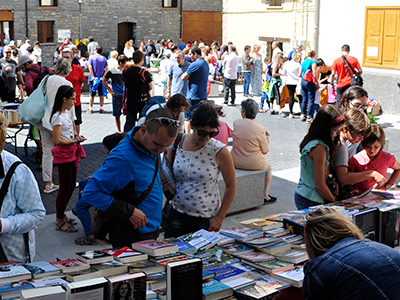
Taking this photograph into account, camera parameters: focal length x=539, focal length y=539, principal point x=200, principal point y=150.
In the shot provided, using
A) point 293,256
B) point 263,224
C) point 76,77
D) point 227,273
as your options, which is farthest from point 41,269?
point 76,77

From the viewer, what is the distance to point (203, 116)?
398cm

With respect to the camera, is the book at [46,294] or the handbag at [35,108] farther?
the handbag at [35,108]

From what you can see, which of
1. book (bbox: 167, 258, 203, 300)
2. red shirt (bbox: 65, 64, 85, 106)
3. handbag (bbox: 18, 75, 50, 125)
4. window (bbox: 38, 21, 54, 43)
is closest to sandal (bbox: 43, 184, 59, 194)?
handbag (bbox: 18, 75, 50, 125)

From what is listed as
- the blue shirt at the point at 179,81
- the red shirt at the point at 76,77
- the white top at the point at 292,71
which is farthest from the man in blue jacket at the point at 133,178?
the white top at the point at 292,71

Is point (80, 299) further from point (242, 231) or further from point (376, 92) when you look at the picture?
point (376, 92)

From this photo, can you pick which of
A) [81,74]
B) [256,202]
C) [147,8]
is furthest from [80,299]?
[147,8]

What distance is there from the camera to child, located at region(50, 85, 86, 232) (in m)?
6.10

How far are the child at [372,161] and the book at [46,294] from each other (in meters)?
3.48

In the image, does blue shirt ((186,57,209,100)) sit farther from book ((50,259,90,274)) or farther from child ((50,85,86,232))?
book ((50,259,90,274))

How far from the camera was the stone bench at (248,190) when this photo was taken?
7.05 meters

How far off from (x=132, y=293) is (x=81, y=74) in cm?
907

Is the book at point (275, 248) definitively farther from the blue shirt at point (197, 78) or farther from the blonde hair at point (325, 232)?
the blue shirt at point (197, 78)

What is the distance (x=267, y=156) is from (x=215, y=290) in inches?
298

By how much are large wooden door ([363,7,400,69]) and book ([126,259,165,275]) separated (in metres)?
13.7
